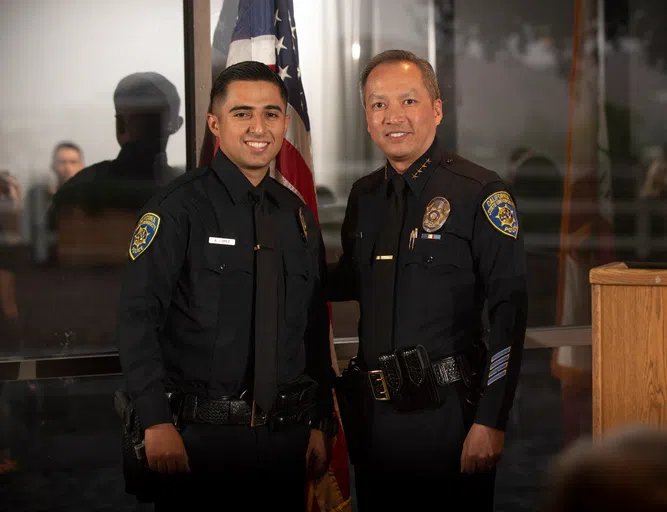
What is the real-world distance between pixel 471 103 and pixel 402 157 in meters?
1.98

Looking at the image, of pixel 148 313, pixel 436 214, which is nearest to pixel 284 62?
pixel 436 214

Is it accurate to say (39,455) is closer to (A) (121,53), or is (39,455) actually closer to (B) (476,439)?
(A) (121,53)

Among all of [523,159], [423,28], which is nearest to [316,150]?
[423,28]

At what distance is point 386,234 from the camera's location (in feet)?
8.30

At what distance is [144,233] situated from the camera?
2287 millimetres

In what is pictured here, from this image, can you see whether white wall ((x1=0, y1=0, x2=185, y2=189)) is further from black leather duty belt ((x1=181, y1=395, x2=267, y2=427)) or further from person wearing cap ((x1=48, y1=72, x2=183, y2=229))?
black leather duty belt ((x1=181, y1=395, x2=267, y2=427))

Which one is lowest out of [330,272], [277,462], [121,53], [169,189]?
[277,462]

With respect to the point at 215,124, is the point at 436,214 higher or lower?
lower

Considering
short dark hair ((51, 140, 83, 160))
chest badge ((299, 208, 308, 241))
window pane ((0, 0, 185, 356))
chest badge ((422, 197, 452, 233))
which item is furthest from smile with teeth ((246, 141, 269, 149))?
short dark hair ((51, 140, 83, 160))

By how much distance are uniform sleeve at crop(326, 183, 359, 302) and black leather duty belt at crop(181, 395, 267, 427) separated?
50 centimetres

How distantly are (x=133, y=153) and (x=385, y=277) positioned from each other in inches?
58.9

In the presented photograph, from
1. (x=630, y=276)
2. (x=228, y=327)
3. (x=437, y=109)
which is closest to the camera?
(x=630, y=276)

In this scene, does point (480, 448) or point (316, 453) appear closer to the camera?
point (480, 448)

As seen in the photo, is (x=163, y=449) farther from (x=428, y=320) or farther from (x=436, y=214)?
(x=436, y=214)
